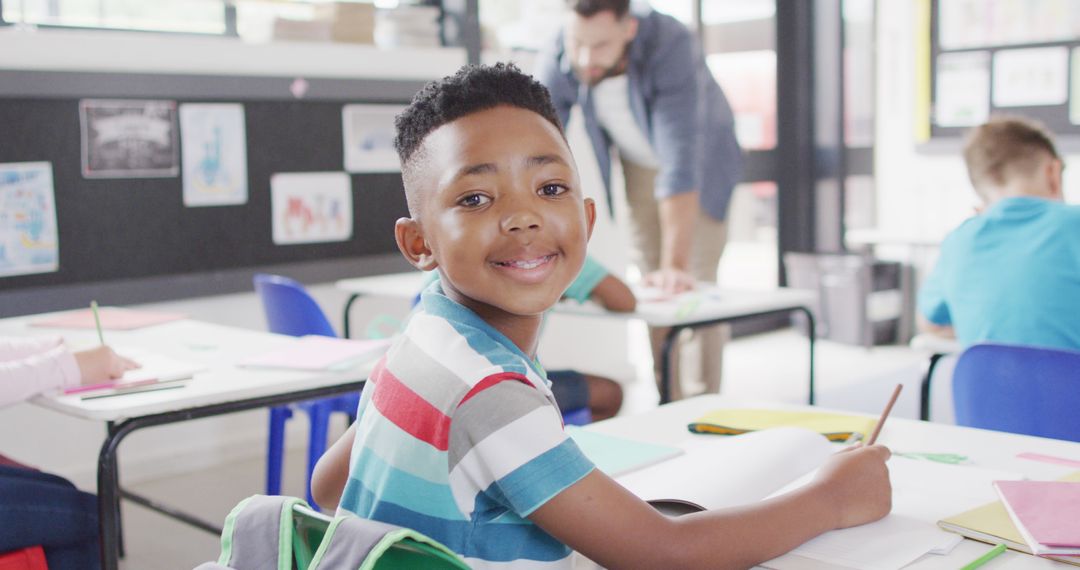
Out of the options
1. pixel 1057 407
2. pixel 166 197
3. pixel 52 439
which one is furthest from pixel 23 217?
pixel 1057 407

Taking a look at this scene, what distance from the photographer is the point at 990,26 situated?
18.5 feet

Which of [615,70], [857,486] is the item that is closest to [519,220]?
[857,486]

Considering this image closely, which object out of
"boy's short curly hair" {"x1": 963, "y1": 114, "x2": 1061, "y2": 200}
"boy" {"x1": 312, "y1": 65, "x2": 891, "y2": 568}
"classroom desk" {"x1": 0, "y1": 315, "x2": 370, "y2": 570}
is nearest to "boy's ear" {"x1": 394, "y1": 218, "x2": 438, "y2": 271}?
"boy" {"x1": 312, "y1": 65, "x2": 891, "y2": 568}

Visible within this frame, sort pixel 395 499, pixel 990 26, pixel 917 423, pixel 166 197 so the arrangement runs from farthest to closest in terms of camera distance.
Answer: pixel 990 26 < pixel 166 197 < pixel 917 423 < pixel 395 499

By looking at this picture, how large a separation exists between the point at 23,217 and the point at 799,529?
289 centimetres

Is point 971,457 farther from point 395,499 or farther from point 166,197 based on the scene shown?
A: point 166,197

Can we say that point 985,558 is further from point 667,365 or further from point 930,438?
point 667,365

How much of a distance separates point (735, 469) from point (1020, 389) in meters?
0.91

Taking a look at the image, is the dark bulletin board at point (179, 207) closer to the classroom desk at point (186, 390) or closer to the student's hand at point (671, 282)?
the classroom desk at point (186, 390)

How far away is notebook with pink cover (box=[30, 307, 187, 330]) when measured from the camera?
2.66 metres

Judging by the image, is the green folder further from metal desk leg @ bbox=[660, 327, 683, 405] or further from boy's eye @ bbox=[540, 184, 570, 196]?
metal desk leg @ bbox=[660, 327, 683, 405]

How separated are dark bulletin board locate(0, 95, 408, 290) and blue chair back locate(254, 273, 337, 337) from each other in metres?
0.79

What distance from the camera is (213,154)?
12.0 feet

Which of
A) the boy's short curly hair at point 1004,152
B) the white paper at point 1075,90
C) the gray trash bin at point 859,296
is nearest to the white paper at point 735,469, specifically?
the boy's short curly hair at point 1004,152
